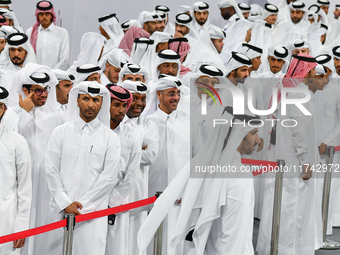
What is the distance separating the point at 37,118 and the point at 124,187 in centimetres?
100

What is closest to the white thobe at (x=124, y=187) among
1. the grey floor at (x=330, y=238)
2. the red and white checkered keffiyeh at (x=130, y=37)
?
the grey floor at (x=330, y=238)

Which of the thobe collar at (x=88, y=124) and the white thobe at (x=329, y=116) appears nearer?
the thobe collar at (x=88, y=124)

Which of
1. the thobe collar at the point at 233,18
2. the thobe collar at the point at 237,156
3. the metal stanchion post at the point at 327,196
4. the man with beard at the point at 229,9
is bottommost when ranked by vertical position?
the metal stanchion post at the point at 327,196

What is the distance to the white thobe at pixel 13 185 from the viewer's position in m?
3.81

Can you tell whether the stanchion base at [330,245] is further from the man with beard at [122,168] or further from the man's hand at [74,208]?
the man's hand at [74,208]

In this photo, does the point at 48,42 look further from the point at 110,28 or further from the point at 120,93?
the point at 120,93

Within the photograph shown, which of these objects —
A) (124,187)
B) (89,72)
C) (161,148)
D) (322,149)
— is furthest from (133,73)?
(322,149)

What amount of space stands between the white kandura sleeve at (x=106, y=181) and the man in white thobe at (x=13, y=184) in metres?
0.41

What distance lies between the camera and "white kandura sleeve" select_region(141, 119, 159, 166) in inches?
175

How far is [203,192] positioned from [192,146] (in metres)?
1.31

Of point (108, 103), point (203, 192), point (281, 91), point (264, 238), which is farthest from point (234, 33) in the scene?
point (203, 192)

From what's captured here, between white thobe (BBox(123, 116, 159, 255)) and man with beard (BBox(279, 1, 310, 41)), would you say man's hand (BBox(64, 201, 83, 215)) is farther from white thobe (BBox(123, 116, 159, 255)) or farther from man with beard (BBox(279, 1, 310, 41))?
man with beard (BBox(279, 1, 310, 41))

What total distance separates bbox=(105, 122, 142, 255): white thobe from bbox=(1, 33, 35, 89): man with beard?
2011 millimetres

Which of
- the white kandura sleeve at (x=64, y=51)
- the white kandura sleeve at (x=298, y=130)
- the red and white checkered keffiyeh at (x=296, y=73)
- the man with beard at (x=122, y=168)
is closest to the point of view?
the man with beard at (x=122, y=168)
